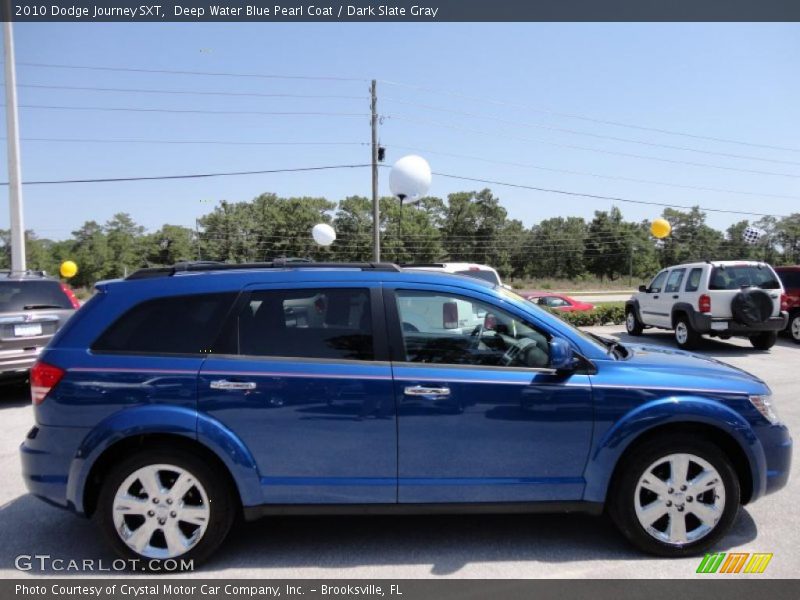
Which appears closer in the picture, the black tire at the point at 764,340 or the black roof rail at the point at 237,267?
the black roof rail at the point at 237,267

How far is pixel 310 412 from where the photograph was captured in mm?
3154

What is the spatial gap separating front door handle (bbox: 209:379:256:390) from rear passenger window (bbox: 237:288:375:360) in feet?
0.64

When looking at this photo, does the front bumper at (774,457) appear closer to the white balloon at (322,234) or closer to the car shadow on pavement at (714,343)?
the car shadow on pavement at (714,343)

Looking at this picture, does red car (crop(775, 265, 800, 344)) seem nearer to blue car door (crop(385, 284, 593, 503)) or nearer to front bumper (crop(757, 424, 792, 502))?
front bumper (crop(757, 424, 792, 502))

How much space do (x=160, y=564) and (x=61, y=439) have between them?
92 centimetres

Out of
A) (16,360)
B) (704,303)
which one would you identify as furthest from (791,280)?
(16,360)

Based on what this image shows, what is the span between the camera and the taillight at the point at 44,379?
3213 millimetres

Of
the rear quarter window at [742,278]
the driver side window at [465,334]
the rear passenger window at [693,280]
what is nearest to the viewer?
the driver side window at [465,334]

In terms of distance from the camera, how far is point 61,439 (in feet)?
10.4

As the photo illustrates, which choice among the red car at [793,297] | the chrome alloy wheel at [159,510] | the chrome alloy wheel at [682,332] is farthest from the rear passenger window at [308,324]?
the red car at [793,297]

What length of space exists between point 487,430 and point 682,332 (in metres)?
10.3

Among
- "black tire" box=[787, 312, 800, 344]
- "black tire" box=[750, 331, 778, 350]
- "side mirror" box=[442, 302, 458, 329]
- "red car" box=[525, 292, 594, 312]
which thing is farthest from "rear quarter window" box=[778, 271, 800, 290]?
"side mirror" box=[442, 302, 458, 329]

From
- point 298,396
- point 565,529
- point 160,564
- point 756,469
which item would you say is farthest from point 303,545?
point 756,469

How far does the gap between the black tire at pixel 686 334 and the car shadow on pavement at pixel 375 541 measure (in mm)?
8551
